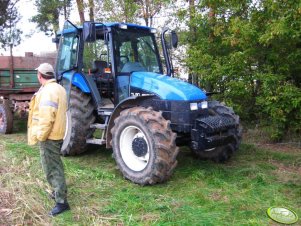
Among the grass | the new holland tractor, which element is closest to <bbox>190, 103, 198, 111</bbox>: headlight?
the new holland tractor

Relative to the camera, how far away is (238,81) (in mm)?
8117

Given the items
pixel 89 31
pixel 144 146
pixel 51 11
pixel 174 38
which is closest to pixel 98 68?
pixel 89 31

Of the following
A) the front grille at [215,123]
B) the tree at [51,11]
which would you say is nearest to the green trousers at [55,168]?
the front grille at [215,123]

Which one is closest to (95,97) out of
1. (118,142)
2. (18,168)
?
(118,142)

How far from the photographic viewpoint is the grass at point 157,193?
4.13m

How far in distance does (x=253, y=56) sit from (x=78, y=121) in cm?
400

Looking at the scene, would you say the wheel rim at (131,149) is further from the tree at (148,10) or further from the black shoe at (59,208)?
the tree at (148,10)

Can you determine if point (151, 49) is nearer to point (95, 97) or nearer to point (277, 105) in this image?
point (95, 97)

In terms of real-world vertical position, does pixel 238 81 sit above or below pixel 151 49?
below

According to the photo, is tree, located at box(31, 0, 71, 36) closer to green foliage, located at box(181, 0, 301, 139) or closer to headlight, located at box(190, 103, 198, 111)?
green foliage, located at box(181, 0, 301, 139)

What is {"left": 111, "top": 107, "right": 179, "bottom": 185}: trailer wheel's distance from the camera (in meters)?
5.05

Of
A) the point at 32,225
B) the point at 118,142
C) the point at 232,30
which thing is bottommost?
the point at 32,225

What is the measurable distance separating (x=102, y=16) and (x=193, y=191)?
882 cm

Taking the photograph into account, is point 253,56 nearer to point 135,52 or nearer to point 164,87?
point 135,52
